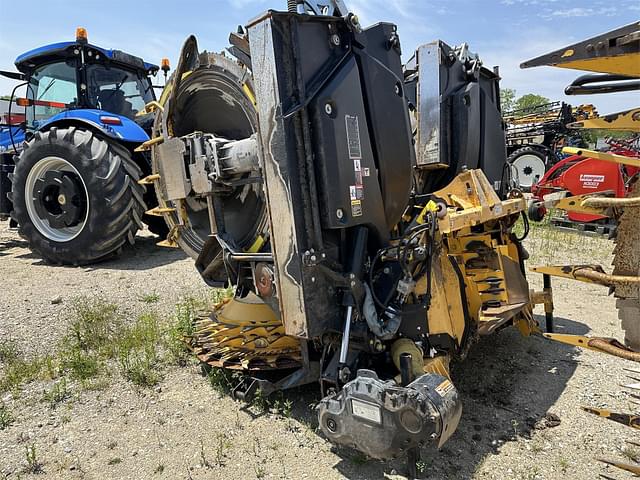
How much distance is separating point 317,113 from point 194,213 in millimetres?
1430

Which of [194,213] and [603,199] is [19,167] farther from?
[603,199]

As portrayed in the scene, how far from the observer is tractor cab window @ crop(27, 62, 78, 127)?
706 centimetres

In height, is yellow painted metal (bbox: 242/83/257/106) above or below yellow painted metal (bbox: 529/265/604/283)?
above

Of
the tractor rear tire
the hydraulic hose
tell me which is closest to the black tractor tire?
the hydraulic hose

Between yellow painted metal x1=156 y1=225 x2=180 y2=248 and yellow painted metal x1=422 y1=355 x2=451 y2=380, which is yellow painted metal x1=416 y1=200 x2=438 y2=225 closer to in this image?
yellow painted metal x1=422 y1=355 x2=451 y2=380

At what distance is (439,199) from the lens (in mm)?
3051

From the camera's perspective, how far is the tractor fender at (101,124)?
6113 millimetres

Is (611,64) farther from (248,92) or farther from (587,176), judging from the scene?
(587,176)

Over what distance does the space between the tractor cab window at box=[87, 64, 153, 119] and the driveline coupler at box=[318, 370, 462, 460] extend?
6.42 m

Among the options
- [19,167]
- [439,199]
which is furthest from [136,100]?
[439,199]

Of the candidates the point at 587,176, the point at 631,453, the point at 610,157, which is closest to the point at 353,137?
the point at 610,157

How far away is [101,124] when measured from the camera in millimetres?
6164

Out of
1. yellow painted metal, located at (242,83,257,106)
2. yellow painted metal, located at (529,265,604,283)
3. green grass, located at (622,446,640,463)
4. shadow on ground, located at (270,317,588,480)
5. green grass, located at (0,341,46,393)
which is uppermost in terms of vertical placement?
yellow painted metal, located at (242,83,257,106)

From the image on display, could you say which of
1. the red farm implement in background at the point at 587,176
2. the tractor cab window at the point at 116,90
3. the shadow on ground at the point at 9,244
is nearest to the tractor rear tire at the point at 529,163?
the red farm implement in background at the point at 587,176
